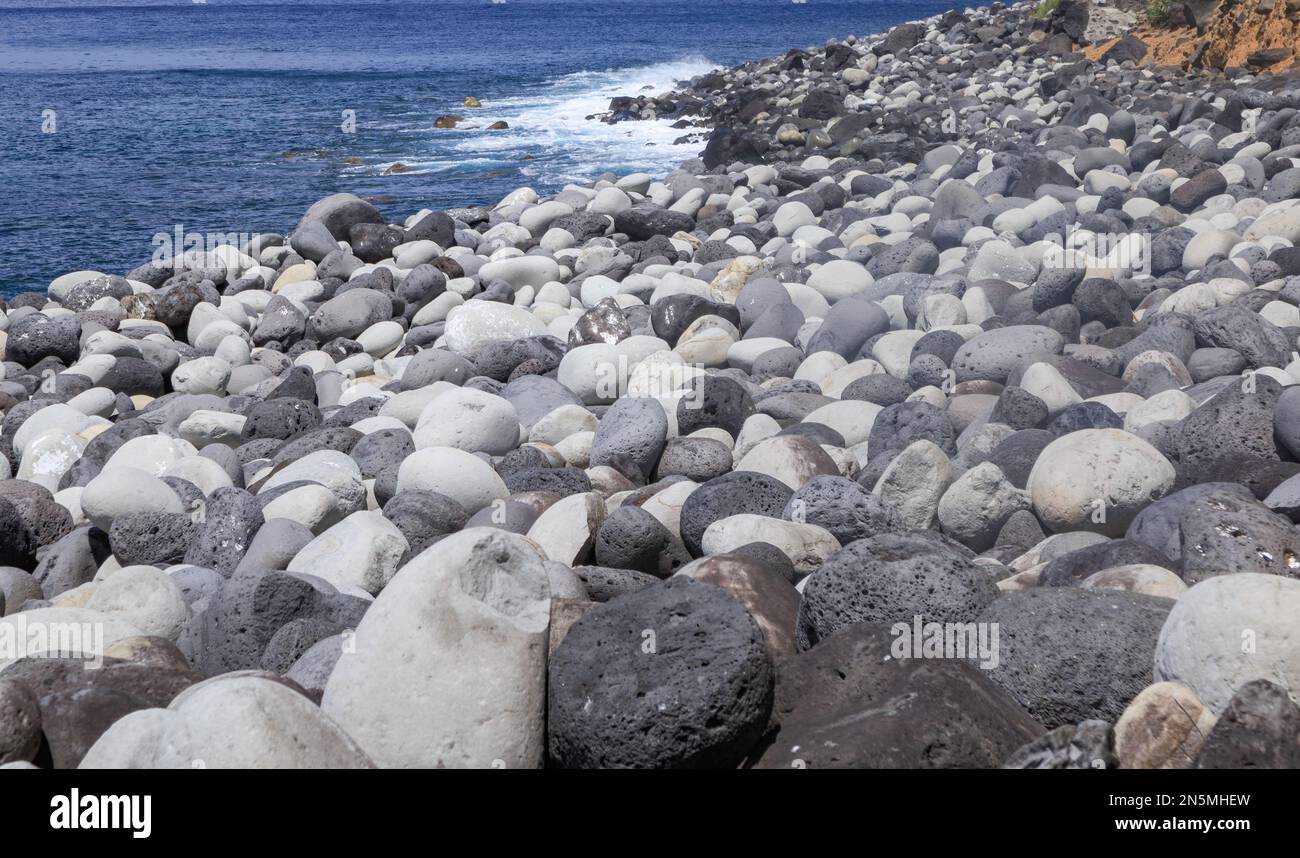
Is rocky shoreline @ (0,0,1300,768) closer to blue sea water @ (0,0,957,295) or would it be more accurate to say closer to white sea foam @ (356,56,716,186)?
blue sea water @ (0,0,957,295)

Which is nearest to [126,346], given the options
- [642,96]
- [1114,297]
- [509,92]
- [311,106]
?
[1114,297]

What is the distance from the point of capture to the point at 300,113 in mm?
32000

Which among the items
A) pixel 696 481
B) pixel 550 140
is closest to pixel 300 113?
pixel 550 140

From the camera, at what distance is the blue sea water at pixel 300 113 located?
19609 millimetres

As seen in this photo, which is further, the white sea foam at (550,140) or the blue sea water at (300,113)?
the white sea foam at (550,140)

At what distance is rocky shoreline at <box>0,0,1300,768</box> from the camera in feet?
9.47

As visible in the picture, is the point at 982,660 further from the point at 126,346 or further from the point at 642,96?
the point at 642,96

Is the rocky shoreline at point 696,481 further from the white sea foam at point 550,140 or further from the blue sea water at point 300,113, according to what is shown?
the white sea foam at point 550,140

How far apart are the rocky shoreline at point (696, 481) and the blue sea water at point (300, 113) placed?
220 inches

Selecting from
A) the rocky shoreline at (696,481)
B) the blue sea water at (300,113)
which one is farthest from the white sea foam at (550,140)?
the rocky shoreline at (696,481)

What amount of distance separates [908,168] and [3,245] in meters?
13.8

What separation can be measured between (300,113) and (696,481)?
96.0 feet

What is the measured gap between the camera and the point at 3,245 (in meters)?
17.0

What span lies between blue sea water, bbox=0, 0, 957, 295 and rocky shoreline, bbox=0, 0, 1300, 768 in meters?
5.59
